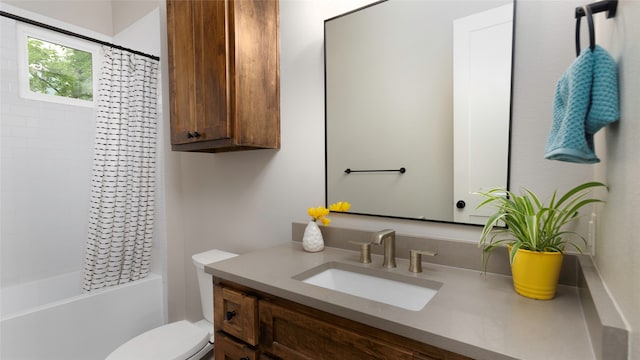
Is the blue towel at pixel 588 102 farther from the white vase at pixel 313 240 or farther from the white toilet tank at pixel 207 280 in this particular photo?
the white toilet tank at pixel 207 280

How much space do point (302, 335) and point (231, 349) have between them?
359mm

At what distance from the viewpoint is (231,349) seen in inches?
41.6

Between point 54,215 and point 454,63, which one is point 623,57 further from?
point 54,215

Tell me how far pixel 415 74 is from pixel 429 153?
32 centimetres

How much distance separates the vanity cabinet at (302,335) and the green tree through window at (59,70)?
7.38 ft

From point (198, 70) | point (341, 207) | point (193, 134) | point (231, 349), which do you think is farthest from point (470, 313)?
point (198, 70)

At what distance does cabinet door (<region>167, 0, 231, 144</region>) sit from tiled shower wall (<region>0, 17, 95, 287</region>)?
1233 millimetres

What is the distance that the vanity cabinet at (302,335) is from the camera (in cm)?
70

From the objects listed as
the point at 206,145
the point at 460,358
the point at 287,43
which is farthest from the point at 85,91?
the point at 460,358

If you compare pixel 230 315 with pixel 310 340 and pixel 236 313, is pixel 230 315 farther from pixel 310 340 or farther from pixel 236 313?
pixel 310 340

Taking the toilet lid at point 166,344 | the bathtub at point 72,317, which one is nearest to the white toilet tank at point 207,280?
the toilet lid at point 166,344

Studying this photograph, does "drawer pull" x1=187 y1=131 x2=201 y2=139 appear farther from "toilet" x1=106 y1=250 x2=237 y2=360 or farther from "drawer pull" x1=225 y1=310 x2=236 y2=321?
"drawer pull" x1=225 y1=310 x2=236 y2=321

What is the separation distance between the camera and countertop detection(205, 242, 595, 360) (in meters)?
0.58

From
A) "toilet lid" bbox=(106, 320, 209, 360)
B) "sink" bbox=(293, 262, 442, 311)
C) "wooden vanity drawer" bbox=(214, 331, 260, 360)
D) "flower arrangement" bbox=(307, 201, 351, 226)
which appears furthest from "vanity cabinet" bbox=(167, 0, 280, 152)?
"toilet lid" bbox=(106, 320, 209, 360)
